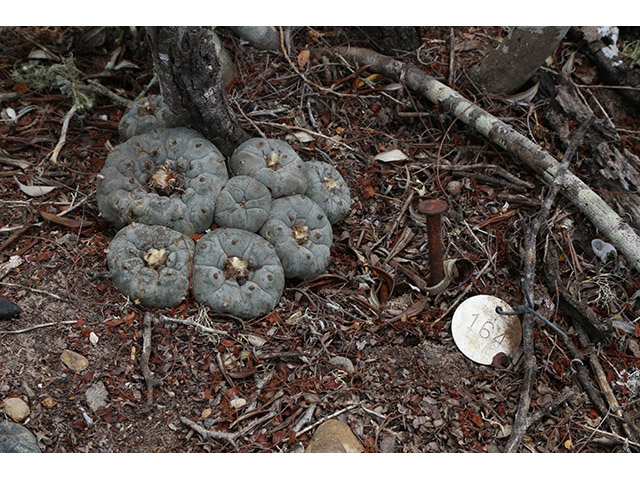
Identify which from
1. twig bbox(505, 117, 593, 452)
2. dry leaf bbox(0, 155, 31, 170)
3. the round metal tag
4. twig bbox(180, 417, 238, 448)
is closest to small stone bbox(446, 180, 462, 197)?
twig bbox(505, 117, 593, 452)

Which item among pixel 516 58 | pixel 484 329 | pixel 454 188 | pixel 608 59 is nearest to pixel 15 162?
pixel 454 188

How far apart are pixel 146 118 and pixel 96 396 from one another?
1.98m

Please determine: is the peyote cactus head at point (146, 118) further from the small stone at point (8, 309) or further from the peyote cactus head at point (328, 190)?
the small stone at point (8, 309)

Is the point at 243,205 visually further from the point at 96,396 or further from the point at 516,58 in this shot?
the point at 516,58

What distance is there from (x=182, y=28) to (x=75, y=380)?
6.96 feet

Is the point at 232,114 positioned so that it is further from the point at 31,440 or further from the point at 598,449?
the point at 598,449

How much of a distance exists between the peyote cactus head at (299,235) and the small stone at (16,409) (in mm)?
1655

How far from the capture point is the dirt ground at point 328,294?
3146mm

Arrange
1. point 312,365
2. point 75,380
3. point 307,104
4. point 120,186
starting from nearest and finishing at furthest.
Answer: point 75,380 → point 312,365 → point 120,186 → point 307,104

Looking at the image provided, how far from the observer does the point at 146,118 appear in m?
4.11

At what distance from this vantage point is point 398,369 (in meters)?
3.39

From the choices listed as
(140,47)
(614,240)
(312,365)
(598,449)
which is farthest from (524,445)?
(140,47)

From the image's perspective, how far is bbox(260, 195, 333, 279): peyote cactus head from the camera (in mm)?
3729

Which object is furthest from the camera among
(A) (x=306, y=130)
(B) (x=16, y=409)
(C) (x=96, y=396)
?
(A) (x=306, y=130)
